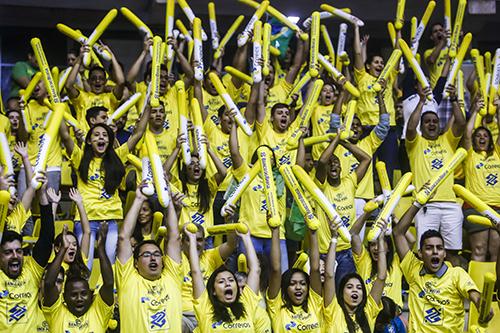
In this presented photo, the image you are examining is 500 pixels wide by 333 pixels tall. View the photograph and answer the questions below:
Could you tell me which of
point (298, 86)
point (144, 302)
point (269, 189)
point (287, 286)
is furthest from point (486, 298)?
point (298, 86)

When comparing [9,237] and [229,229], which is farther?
[229,229]

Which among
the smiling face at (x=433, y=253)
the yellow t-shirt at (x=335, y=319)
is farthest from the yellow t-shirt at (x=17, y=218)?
the smiling face at (x=433, y=253)

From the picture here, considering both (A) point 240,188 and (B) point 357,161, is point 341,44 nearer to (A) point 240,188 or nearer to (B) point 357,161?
(B) point 357,161

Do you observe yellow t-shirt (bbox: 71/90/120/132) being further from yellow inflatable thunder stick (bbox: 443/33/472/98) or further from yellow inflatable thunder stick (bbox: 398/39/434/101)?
yellow inflatable thunder stick (bbox: 443/33/472/98)

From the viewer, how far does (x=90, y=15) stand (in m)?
15.6

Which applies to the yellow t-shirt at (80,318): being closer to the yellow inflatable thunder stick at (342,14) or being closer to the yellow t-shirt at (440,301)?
the yellow t-shirt at (440,301)

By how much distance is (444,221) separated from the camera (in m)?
11.2

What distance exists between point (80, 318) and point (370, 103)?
228 inches

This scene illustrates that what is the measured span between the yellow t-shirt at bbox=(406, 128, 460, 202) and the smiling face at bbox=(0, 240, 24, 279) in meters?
4.81

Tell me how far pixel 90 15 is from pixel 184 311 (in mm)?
7307

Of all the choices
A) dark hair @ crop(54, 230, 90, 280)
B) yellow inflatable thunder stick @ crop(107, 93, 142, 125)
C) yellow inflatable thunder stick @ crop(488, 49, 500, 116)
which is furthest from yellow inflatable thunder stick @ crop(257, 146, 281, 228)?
yellow inflatable thunder stick @ crop(488, 49, 500, 116)

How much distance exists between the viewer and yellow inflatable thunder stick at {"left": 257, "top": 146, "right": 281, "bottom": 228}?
356 inches

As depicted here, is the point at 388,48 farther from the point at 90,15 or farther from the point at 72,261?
the point at 72,261

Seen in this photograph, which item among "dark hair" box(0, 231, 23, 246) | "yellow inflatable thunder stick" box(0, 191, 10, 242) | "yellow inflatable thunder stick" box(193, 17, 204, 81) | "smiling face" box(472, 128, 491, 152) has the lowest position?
"dark hair" box(0, 231, 23, 246)
